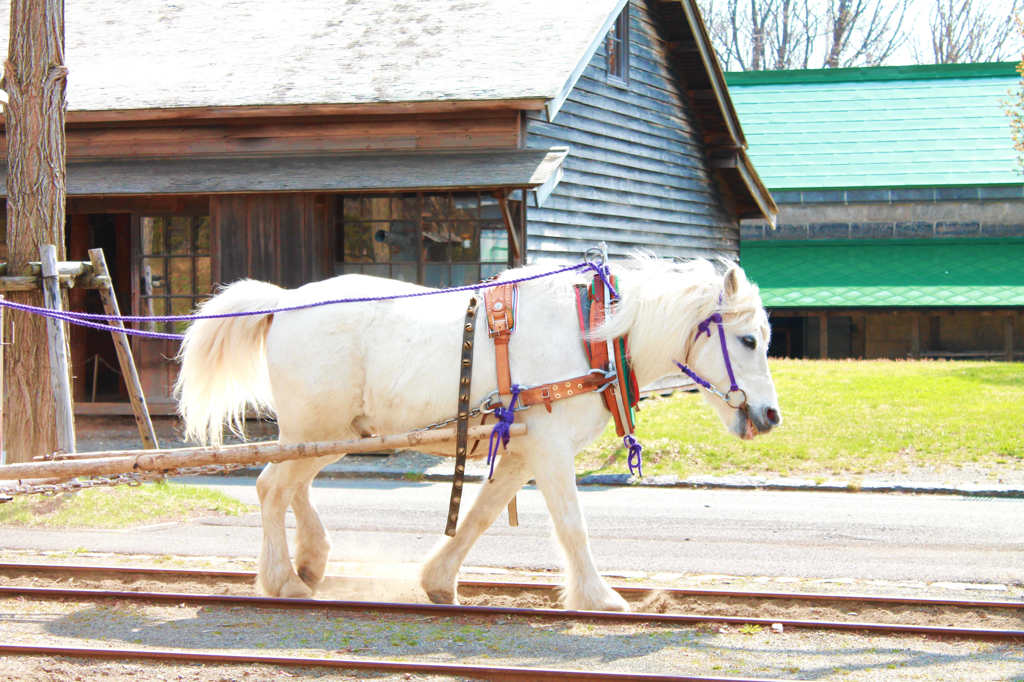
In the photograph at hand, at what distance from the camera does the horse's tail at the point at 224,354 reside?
6527 millimetres

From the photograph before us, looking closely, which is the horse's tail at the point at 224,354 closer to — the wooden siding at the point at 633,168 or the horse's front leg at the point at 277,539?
the horse's front leg at the point at 277,539

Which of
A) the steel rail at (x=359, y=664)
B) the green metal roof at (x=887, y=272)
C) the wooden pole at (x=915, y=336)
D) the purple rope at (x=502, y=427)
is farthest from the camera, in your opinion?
the wooden pole at (x=915, y=336)

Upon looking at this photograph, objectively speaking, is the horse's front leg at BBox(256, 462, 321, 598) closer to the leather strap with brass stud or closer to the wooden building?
the leather strap with brass stud

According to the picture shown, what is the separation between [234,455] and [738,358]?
2837 mm

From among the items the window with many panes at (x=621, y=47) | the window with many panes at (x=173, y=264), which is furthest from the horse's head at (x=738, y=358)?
the window with many panes at (x=621, y=47)

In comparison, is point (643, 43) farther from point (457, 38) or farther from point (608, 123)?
point (457, 38)

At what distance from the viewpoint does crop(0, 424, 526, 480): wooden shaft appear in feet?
19.5

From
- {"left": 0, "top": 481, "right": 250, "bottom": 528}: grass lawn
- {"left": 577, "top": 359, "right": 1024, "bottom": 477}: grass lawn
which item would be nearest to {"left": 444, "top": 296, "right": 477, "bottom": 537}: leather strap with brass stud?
{"left": 0, "top": 481, "right": 250, "bottom": 528}: grass lawn

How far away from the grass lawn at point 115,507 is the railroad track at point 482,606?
2.03m

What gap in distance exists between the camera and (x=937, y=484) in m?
10.9

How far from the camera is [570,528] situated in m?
5.88

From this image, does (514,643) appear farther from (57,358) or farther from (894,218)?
(894,218)

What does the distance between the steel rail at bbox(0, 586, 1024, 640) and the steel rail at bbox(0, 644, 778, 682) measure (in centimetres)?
88

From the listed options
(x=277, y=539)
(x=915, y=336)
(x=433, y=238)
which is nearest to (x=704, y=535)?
(x=277, y=539)
